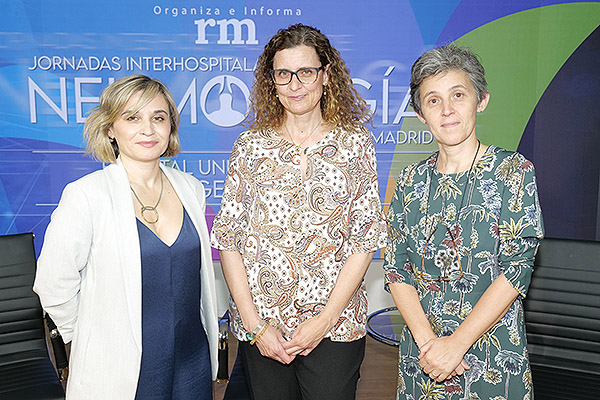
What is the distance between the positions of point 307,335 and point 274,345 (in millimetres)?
121

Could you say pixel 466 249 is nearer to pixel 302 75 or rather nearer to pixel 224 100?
pixel 302 75

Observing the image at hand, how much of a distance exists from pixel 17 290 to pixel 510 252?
7.37ft

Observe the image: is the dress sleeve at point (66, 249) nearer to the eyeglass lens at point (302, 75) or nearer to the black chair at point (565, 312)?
the eyeglass lens at point (302, 75)

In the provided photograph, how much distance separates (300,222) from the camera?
1.79 metres

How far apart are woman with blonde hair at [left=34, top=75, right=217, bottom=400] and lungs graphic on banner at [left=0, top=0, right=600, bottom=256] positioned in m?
2.08

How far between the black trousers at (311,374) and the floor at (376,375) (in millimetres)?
1023

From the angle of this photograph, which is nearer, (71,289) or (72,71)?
(71,289)

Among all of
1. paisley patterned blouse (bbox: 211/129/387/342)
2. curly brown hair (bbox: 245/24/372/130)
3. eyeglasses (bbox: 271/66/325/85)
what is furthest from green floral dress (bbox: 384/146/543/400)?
eyeglasses (bbox: 271/66/325/85)

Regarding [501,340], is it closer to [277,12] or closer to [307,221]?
[307,221]

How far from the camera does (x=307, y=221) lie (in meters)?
1.79

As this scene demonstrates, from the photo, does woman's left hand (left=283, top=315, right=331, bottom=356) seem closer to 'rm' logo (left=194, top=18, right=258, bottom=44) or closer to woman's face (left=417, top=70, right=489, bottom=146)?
woman's face (left=417, top=70, right=489, bottom=146)

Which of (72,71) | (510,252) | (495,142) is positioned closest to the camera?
(510,252)

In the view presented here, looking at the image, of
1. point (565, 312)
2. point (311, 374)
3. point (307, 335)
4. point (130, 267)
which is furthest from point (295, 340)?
point (565, 312)

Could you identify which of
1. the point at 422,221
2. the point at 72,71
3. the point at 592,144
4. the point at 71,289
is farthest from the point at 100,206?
the point at 592,144
